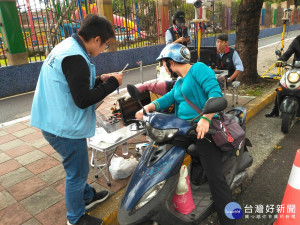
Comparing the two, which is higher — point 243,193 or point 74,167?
point 74,167

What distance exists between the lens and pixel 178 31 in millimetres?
6285

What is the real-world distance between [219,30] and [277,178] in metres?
18.1

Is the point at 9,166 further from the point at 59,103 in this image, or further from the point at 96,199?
the point at 59,103

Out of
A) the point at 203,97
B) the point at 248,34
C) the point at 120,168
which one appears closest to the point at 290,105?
the point at 203,97

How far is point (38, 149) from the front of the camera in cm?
400

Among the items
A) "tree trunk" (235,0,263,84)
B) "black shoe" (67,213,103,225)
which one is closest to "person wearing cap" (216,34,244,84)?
"tree trunk" (235,0,263,84)

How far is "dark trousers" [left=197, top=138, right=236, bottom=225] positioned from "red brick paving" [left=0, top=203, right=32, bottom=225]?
1853mm

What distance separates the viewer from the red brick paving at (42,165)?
134 inches

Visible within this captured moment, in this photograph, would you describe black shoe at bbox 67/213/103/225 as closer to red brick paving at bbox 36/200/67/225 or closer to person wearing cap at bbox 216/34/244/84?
red brick paving at bbox 36/200/67/225

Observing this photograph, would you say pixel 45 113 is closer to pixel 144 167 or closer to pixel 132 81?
pixel 144 167

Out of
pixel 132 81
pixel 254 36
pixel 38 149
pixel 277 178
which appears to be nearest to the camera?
pixel 277 178

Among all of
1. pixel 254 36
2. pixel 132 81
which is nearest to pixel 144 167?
pixel 254 36

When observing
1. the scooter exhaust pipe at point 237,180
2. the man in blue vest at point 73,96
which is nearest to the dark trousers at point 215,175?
the scooter exhaust pipe at point 237,180

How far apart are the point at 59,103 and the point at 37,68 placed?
657cm
